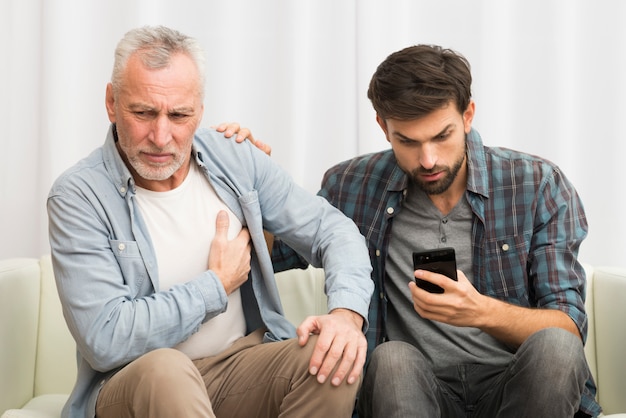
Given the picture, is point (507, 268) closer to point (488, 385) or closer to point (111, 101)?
point (488, 385)

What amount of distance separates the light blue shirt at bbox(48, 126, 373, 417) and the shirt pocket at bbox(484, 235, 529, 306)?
34 cm

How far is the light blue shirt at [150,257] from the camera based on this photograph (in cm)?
165

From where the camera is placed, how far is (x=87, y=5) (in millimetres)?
2600

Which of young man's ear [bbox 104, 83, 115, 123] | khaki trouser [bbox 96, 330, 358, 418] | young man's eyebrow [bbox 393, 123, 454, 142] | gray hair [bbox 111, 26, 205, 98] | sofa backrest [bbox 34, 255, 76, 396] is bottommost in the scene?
sofa backrest [bbox 34, 255, 76, 396]

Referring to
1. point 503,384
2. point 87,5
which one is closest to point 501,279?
point 503,384

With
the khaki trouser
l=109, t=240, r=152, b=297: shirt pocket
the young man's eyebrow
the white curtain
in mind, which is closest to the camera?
the khaki trouser

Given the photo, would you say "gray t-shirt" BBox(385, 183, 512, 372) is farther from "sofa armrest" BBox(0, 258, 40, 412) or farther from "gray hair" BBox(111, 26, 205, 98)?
"sofa armrest" BBox(0, 258, 40, 412)

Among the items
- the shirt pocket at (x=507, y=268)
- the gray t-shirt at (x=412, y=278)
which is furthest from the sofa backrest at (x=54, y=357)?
the shirt pocket at (x=507, y=268)

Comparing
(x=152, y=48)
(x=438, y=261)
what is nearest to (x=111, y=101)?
(x=152, y=48)

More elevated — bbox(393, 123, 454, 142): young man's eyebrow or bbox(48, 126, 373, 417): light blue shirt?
bbox(393, 123, 454, 142): young man's eyebrow

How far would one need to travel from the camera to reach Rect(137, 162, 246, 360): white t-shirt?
1.82 metres

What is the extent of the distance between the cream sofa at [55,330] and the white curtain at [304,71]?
1.44 feet

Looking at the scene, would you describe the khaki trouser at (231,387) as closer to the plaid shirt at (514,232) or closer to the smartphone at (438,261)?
the smartphone at (438,261)

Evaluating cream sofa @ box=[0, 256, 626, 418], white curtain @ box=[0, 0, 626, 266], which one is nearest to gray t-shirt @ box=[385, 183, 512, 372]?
cream sofa @ box=[0, 256, 626, 418]
